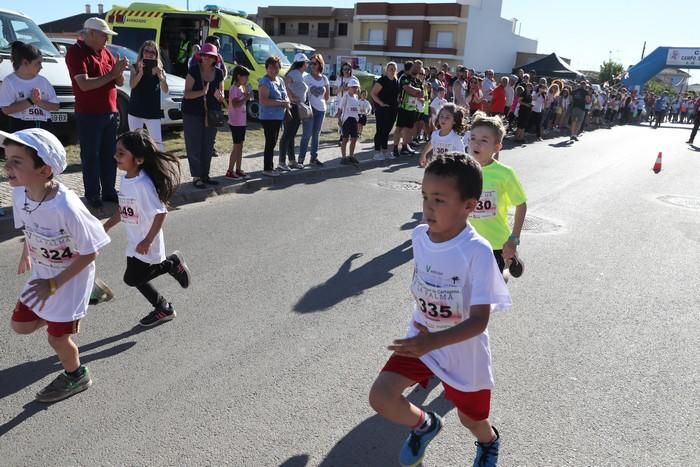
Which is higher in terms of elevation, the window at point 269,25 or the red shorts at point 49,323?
the window at point 269,25

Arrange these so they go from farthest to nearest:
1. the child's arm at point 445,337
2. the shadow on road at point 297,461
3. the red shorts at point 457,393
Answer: the shadow on road at point 297,461 → the red shorts at point 457,393 → the child's arm at point 445,337

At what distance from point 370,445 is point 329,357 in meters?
0.92

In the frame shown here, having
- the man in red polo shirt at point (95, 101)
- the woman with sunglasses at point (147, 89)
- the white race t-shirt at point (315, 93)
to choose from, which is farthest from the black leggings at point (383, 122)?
the man in red polo shirt at point (95, 101)

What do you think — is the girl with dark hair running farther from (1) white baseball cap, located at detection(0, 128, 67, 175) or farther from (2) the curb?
(2) the curb

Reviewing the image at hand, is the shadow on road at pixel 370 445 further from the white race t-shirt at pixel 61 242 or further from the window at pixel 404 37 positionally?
the window at pixel 404 37

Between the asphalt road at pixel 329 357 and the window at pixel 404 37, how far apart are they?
181ft

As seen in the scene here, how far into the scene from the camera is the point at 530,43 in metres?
70.9

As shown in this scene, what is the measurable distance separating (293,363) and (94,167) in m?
4.16

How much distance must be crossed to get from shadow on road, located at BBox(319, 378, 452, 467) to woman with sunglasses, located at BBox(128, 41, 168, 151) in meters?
5.81

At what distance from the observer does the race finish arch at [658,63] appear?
3716cm

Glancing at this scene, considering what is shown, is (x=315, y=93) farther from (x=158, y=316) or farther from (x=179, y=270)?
(x=158, y=316)

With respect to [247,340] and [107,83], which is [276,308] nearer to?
[247,340]

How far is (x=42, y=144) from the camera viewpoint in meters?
2.73

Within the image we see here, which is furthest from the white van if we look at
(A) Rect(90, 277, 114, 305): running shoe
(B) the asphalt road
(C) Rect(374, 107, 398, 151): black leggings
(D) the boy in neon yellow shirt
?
(D) the boy in neon yellow shirt
